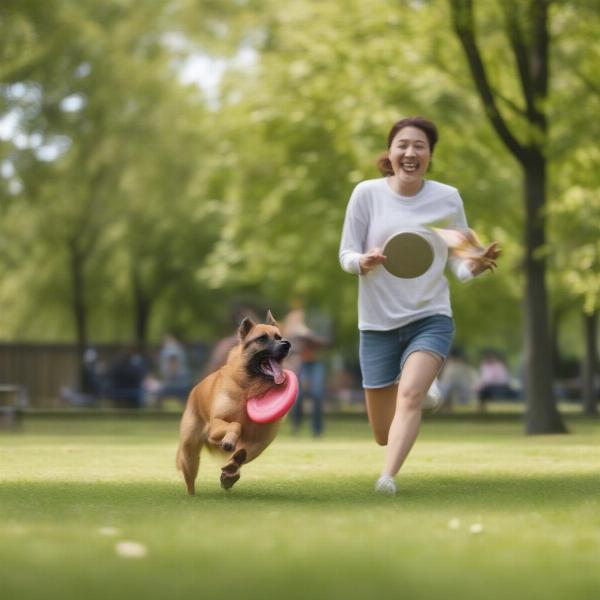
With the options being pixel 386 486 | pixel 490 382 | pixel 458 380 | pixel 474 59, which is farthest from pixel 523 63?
pixel 458 380

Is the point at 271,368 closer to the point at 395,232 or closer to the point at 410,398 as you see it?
the point at 410,398

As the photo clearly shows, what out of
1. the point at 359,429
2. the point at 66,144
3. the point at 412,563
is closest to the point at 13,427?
the point at 359,429

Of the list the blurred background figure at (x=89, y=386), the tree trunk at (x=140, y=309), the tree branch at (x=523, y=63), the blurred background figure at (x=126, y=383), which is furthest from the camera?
the tree trunk at (x=140, y=309)

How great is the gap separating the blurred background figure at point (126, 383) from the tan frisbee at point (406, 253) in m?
27.4

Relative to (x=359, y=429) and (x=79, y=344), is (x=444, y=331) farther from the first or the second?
(x=79, y=344)

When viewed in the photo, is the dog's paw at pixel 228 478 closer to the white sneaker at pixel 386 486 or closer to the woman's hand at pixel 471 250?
the white sneaker at pixel 386 486

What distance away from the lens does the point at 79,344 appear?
40.5 meters

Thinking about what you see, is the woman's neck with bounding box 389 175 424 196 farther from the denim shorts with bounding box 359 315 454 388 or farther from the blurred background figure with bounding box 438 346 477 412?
the blurred background figure with bounding box 438 346 477 412

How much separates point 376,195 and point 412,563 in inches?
171

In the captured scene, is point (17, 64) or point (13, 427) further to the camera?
point (17, 64)

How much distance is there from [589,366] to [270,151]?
9.31 meters

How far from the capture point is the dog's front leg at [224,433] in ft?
29.6

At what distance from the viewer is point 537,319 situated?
22.6 m

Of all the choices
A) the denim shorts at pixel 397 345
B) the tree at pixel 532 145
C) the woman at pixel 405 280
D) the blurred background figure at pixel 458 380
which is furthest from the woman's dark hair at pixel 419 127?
the blurred background figure at pixel 458 380
